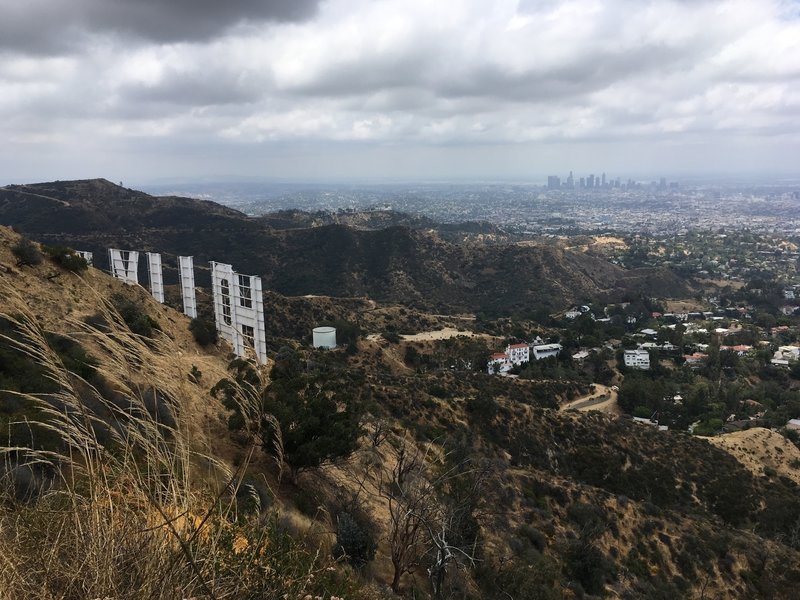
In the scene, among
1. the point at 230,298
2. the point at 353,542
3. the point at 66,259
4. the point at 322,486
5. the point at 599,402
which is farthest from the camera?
the point at 599,402

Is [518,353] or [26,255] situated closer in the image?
[26,255]

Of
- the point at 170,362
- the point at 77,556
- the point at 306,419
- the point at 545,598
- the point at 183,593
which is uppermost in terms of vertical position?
the point at 170,362

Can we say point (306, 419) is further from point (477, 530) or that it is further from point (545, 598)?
point (545, 598)

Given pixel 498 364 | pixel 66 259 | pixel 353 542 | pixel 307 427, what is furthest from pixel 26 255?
pixel 498 364

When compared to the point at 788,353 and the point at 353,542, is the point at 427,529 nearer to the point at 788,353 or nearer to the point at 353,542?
the point at 353,542

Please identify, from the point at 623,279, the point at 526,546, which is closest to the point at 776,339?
the point at 623,279

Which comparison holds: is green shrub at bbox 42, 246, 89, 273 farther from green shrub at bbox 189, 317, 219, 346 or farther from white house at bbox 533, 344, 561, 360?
white house at bbox 533, 344, 561, 360

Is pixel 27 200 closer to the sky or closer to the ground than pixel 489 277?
closer to the sky
